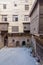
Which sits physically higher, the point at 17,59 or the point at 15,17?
the point at 15,17

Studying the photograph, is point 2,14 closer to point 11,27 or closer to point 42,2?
point 11,27

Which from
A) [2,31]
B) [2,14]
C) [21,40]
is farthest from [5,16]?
[21,40]

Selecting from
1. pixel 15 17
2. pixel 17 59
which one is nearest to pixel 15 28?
pixel 15 17

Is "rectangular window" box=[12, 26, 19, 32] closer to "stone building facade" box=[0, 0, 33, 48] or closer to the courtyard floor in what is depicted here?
"stone building facade" box=[0, 0, 33, 48]

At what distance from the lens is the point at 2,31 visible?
870 inches

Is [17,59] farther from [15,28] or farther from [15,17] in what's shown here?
[15,17]

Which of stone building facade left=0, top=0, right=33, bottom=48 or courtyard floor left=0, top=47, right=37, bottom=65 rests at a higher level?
stone building facade left=0, top=0, right=33, bottom=48

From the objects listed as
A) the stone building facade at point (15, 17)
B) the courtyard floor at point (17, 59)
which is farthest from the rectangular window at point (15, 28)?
the courtyard floor at point (17, 59)

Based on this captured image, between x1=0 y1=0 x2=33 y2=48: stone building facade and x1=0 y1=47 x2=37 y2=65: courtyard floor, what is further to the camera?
x1=0 y1=0 x2=33 y2=48: stone building facade

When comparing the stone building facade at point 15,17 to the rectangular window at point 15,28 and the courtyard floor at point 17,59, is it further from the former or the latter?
the courtyard floor at point 17,59

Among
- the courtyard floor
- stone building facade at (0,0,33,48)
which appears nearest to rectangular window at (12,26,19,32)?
stone building facade at (0,0,33,48)

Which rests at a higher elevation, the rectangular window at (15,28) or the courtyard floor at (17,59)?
the rectangular window at (15,28)

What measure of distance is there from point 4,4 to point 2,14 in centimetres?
151

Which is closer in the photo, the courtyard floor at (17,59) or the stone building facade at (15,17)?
the courtyard floor at (17,59)
